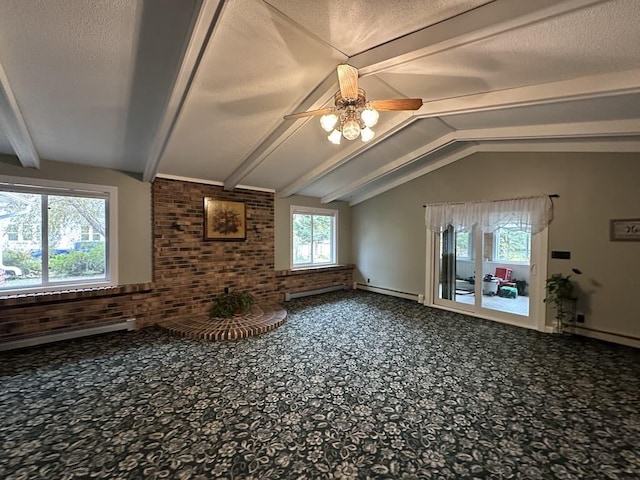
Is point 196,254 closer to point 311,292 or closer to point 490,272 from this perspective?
point 311,292

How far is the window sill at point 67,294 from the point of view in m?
3.66

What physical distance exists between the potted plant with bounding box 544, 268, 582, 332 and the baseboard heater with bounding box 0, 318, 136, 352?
6.45 metres

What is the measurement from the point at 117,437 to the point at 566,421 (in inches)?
138

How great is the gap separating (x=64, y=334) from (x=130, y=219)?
5.99 feet

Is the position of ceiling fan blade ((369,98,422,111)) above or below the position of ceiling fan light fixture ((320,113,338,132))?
above

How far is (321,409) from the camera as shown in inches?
97.1

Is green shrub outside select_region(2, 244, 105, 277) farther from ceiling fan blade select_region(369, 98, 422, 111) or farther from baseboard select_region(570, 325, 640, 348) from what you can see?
baseboard select_region(570, 325, 640, 348)

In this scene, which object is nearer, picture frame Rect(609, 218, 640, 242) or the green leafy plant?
picture frame Rect(609, 218, 640, 242)

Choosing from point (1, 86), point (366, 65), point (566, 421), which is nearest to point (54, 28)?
point (1, 86)

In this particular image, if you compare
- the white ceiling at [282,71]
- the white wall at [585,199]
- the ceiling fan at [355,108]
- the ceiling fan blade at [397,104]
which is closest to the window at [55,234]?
the white ceiling at [282,71]

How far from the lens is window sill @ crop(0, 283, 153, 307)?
12.0 feet

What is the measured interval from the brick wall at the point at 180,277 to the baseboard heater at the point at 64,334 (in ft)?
0.23

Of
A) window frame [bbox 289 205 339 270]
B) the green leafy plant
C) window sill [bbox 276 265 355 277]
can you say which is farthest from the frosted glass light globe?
window sill [bbox 276 265 355 277]

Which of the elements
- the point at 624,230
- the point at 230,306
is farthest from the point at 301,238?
the point at 624,230
